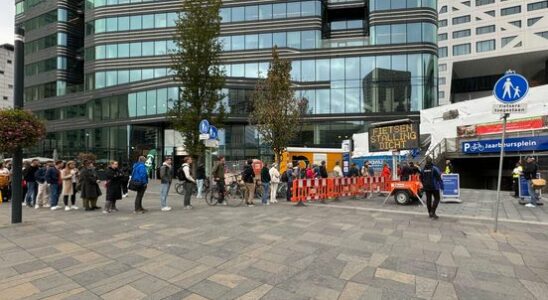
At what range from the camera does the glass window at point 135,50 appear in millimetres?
41125

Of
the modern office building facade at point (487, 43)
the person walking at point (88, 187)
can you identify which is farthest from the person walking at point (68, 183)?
the modern office building facade at point (487, 43)

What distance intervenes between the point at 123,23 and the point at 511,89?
144 feet

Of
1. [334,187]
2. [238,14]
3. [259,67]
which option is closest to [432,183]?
[334,187]

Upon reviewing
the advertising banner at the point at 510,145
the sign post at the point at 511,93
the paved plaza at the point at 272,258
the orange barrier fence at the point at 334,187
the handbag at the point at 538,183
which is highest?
the sign post at the point at 511,93

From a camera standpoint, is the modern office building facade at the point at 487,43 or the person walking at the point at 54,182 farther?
Answer: the modern office building facade at the point at 487,43

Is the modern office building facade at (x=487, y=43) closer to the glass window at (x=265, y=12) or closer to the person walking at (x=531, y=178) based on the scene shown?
the glass window at (x=265, y=12)

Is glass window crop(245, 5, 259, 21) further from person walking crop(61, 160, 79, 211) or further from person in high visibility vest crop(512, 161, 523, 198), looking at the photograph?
person walking crop(61, 160, 79, 211)

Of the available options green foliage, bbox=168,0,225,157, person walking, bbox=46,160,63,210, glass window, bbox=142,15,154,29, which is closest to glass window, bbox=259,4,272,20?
glass window, bbox=142,15,154,29

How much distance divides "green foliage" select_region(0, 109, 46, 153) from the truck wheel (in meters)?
11.4

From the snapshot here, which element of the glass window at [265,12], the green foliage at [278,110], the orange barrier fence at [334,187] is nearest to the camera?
the orange barrier fence at [334,187]

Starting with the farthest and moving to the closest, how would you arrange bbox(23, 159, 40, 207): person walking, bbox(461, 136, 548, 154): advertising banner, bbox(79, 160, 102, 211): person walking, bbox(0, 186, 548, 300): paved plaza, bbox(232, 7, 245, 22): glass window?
bbox(232, 7, 245, 22): glass window, bbox(461, 136, 548, 154): advertising banner, bbox(23, 159, 40, 207): person walking, bbox(79, 160, 102, 211): person walking, bbox(0, 186, 548, 300): paved plaza

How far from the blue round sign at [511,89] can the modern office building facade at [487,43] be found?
5462 cm

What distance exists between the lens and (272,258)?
226 inches

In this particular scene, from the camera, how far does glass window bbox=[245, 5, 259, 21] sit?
38938 mm
